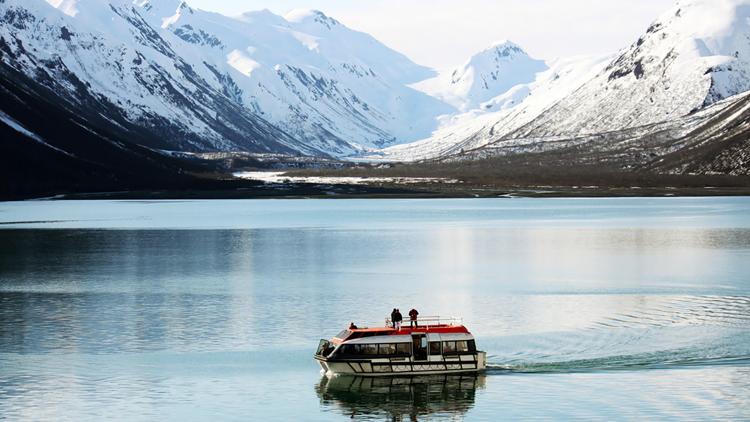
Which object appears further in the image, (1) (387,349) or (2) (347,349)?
(1) (387,349)

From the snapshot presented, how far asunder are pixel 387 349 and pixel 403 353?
0.84 metres

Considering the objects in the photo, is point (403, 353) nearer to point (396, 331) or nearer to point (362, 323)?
point (396, 331)

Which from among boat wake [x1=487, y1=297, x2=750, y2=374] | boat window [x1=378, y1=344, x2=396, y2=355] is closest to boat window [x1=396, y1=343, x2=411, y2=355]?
boat window [x1=378, y1=344, x2=396, y2=355]

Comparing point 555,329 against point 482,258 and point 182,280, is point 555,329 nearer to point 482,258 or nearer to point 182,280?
point 182,280

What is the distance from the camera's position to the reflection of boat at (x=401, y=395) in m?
57.8

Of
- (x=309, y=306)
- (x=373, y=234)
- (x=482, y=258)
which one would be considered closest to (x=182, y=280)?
(x=309, y=306)

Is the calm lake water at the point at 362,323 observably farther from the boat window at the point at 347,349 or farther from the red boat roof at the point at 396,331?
the red boat roof at the point at 396,331

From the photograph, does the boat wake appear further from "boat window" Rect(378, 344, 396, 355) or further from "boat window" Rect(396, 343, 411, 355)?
"boat window" Rect(378, 344, 396, 355)

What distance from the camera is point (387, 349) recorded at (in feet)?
213

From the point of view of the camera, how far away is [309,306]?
89625 millimetres

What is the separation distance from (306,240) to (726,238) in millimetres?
50669

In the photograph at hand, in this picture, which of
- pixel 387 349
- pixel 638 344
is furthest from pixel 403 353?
pixel 638 344

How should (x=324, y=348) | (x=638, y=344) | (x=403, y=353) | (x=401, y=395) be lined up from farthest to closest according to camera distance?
(x=638, y=344) → (x=324, y=348) → (x=403, y=353) → (x=401, y=395)

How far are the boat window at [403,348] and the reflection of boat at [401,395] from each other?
51.9 inches
